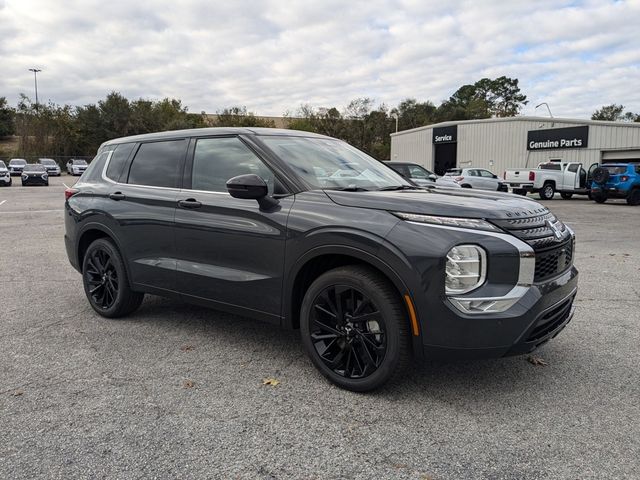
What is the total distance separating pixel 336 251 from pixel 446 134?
38.0 metres

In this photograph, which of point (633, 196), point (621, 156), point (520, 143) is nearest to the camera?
point (633, 196)

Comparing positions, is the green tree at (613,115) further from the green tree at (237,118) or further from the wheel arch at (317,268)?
the wheel arch at (317,268)

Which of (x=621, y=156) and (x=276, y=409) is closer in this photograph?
(x=276, y=409)

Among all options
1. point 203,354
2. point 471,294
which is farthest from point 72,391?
point 471,294

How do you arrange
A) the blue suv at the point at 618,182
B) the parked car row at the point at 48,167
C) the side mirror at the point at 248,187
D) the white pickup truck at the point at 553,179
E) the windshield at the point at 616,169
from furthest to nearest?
1. the parked car row at the point at 48,167
2. the white pickup truck at the point at 553,179
3. the windshield at the point at 616,169
4. the blue suv at the point at 618,182
5. the side mirror at the point at 248,187

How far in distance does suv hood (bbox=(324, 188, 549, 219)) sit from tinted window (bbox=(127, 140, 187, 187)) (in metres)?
1.60

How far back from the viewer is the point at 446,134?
39094 millimetres

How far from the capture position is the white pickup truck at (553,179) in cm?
2469

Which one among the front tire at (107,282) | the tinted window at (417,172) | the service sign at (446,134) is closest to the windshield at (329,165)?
the front tire at (107,282)

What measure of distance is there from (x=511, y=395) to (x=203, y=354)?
7.40 ft

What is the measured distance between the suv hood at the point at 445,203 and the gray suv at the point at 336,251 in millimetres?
12

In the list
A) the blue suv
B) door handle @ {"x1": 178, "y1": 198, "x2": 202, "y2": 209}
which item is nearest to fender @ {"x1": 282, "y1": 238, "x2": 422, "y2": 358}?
door handle @ {"x1": 178, "y1": 198, "x2": 202, "y2": 209}

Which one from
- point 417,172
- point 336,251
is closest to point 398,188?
point 336,251

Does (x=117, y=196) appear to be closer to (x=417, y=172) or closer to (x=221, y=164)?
(x=221, y=164)
